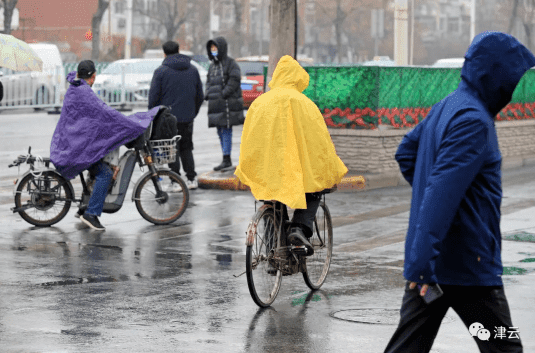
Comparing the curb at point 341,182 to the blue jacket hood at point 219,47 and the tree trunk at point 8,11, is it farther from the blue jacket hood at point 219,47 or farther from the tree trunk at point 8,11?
the tree trunk at point 8,11

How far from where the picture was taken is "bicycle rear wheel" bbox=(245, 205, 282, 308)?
723cm

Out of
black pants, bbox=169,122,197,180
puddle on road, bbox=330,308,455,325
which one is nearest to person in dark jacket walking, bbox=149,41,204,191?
black pants, bbox=169,122,197,180

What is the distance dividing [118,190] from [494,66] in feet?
24.1

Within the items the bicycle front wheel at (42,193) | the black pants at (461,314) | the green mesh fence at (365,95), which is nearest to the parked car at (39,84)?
the green mesh fence at (365,95)

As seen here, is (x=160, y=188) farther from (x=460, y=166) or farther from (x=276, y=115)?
(x=460, y=166)

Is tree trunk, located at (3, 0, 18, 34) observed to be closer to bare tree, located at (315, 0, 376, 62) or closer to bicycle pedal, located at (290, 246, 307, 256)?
bare tree, located at (315, 0, 376, 62)

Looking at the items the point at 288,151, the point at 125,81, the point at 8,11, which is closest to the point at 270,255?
the point at 288,151

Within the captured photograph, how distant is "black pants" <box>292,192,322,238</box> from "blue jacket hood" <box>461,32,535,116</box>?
141 inches

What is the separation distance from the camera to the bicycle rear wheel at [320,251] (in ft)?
26.6

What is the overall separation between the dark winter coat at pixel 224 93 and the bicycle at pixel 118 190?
362 cm

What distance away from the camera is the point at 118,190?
11039 mm

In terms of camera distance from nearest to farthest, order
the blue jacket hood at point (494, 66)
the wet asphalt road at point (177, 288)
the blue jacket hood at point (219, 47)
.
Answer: the blue jacket hood at point (494, 66)
the wet asphalt road at point (177, 288)
the blue jacket hood at point (219, 47)

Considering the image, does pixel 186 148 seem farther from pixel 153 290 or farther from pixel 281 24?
pixel 153 290

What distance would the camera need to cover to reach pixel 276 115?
751 centimetres
